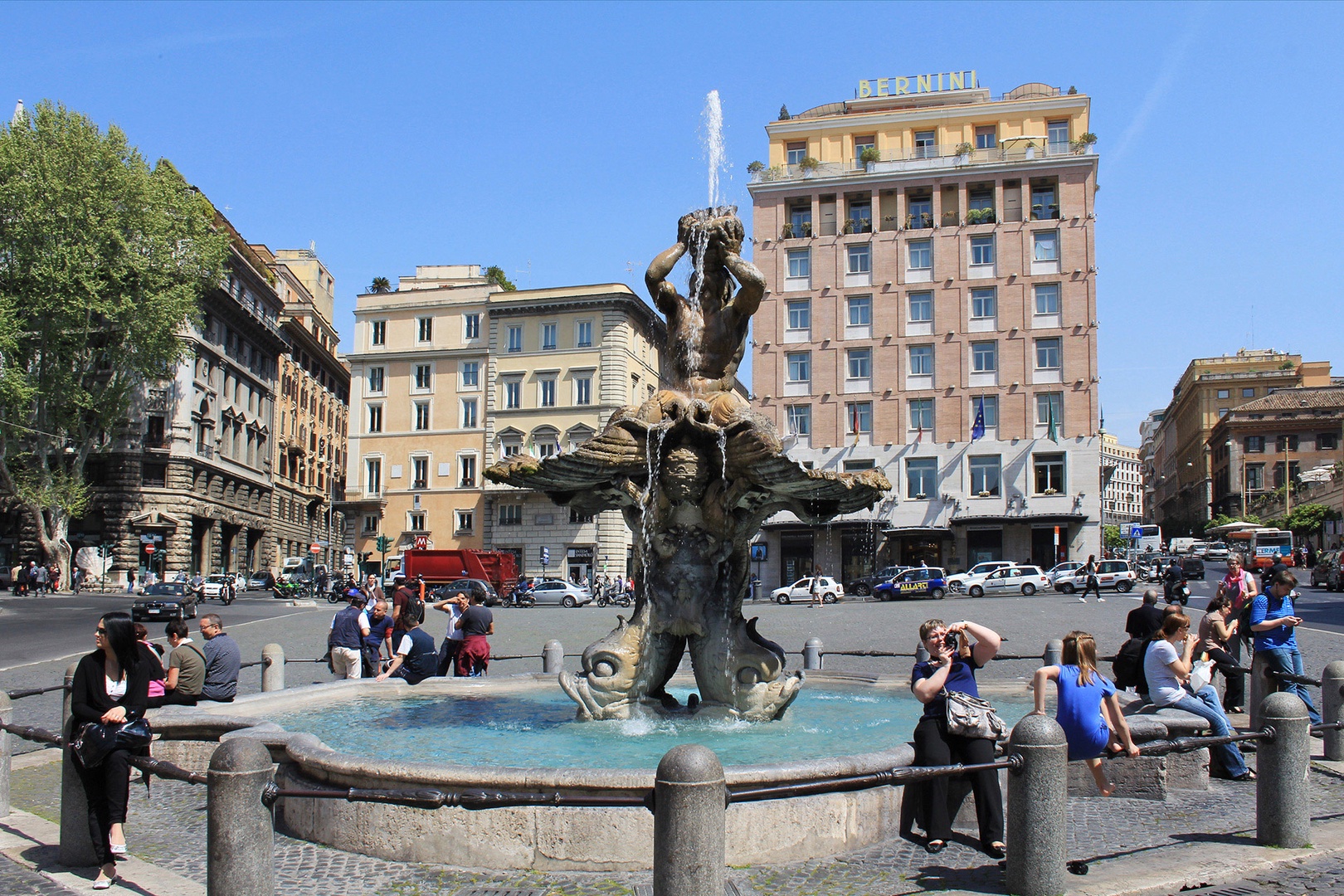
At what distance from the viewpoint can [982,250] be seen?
51.2 m

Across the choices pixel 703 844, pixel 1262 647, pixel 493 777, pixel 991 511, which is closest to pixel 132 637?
pixel 493 777

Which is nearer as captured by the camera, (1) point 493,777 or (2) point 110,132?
(1) point 493,777

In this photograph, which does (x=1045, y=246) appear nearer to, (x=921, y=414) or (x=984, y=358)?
(x=984, y=358)

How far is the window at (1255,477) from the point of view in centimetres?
9738

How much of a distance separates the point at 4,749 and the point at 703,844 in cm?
496

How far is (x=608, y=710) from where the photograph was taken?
29.3ft

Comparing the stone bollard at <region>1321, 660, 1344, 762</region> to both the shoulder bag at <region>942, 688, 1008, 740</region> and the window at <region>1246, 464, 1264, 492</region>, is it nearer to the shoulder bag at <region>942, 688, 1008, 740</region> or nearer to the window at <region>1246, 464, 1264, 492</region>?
the shoulder bag at <region>942, 688, 1008, 740</region>

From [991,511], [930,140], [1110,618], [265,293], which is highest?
[930,140]

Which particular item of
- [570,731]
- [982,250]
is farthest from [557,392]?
[570,731]

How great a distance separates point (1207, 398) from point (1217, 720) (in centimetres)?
12132

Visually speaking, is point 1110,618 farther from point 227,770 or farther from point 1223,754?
point 227,770

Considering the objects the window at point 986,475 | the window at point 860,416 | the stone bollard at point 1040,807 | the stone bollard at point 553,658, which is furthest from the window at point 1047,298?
the stone bollard at point 1040,807

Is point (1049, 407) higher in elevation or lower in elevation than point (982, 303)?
lower

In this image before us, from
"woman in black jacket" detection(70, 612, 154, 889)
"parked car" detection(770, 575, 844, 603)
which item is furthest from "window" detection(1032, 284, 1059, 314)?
"woman in black jacket" detection(70, 612, 154, 889)
